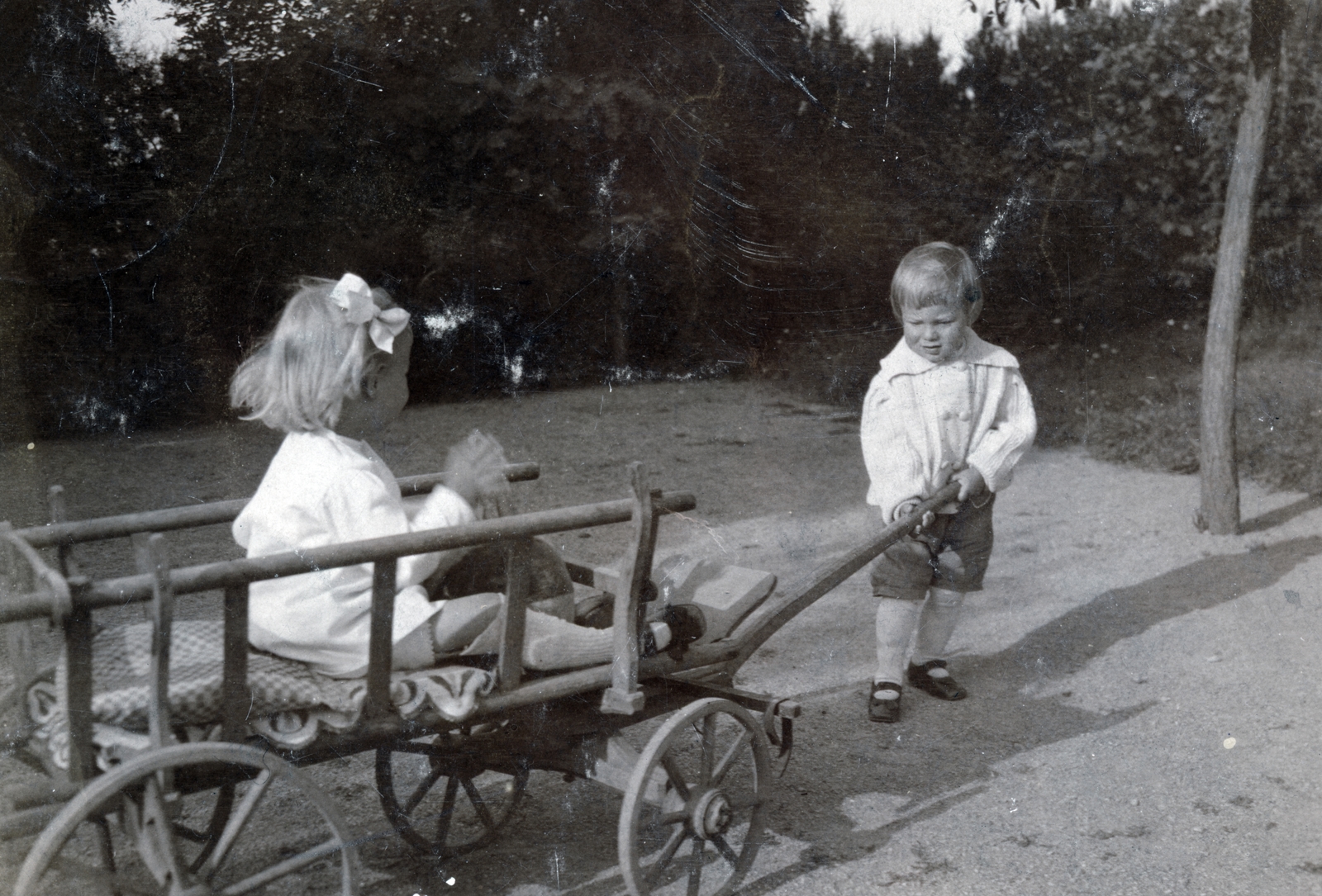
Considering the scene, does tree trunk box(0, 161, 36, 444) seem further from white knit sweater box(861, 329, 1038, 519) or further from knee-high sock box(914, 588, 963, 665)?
knee-high sock box(914, 588, 963, 665)

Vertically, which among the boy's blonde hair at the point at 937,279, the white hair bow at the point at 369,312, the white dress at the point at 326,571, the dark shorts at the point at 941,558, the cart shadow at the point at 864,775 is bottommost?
the cart shadow at the point at 864,775

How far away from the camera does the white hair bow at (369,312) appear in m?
2.60

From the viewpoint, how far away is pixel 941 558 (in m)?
4.11

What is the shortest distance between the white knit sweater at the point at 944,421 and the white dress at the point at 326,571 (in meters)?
1.93

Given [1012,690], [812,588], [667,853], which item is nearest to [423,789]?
[667,853]

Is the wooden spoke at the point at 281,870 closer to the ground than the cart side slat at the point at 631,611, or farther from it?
closer to the ground

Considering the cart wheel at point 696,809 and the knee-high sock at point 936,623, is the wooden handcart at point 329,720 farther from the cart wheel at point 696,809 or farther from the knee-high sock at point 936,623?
the knee-high sock at point 936,623

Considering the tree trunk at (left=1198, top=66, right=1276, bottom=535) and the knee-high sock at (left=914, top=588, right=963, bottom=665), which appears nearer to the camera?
the knee-high sock at (left=914, top=588, right=963, bottom=665)

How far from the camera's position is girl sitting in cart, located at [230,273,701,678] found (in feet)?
8.02

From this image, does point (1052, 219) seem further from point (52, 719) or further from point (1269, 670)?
point (52, 719)

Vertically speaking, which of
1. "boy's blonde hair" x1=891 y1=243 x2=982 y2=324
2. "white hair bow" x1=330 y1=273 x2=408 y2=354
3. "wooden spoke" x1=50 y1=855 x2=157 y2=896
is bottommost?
"wooden spoke" x1=50 y1=855 x2=157 y2=896

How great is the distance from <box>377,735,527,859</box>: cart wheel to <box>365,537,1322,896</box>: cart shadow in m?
0.06

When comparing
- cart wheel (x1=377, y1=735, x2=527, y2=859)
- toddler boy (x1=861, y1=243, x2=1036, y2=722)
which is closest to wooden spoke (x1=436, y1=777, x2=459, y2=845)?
cart wheel (x1=377, y1=735, x2=527, y2=859)

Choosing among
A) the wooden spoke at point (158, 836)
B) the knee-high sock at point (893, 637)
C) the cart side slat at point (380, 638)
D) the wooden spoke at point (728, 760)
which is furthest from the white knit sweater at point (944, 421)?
the wooden spoke at point (158, 836)
